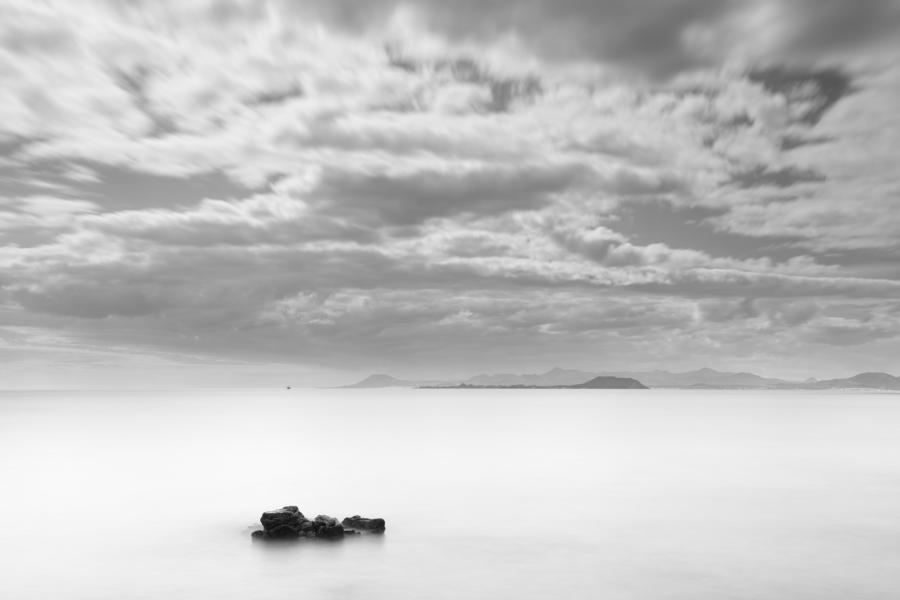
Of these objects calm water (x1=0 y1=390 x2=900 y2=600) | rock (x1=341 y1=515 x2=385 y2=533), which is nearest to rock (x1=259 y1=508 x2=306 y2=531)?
calm water (x1=0 y1=390 x2=900 y2=600)

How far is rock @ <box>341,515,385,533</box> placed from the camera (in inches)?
1211

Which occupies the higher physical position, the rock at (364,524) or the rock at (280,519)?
the rock at (280,519)

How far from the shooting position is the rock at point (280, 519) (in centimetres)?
2920

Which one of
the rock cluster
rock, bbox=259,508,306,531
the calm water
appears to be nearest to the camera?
the calm water

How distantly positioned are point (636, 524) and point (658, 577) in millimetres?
9651

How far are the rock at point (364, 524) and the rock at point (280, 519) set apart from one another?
219 cm

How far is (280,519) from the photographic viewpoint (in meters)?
29.3

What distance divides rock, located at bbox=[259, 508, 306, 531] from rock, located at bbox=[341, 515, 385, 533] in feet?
7.19

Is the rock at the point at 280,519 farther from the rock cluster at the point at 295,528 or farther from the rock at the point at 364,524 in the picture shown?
the rock at the point at 364,524

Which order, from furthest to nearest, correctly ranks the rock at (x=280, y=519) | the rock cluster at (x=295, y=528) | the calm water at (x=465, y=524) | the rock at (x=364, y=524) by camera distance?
the rock at (x=364, y=524) → the rock at (x=280, y=519) → the rock cluster at (x=295, y=528) → the calm water at (x=465, y=524)

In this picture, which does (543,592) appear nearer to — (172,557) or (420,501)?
(172,557)

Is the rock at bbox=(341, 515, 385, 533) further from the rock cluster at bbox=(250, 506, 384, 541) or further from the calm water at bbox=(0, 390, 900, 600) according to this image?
the calm water at bbox=(0, 390, 900, 600)

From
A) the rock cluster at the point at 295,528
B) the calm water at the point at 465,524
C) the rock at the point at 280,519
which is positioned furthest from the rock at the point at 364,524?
the rock at the point at 280,519

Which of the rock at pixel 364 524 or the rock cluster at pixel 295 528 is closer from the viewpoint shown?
the rock cluster at pixel 295 528
